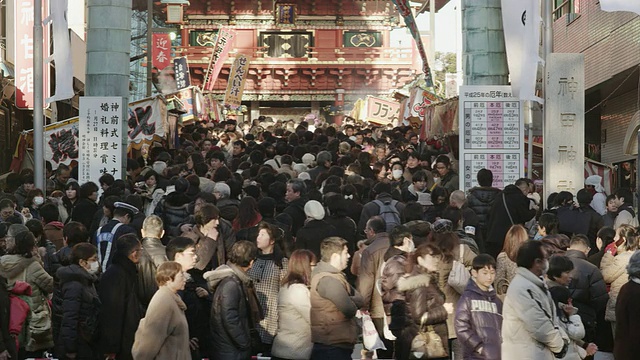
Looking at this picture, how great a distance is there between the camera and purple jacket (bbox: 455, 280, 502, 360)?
947 centimetres

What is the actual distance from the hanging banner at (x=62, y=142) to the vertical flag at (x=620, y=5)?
11.1 metres

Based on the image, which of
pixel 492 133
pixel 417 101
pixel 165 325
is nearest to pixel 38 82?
pixel 492 133

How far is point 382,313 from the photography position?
473 inches

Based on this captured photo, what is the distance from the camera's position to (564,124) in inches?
683

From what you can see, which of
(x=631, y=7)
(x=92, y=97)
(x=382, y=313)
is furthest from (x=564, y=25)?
(x=382, y=313)

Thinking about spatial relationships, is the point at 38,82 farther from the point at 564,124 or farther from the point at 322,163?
the point at 564,124

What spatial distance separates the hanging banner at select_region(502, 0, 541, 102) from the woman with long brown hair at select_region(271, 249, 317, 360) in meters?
7.71

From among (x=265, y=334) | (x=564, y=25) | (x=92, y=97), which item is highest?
(x=564, y=25)

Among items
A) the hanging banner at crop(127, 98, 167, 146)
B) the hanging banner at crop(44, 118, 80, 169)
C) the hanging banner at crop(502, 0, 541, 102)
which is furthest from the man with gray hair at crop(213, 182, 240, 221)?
the hanging banner at crop(127, 98, 167, 146)

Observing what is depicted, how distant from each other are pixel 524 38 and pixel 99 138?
6.88 m

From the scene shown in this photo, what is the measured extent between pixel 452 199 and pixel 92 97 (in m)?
7.62

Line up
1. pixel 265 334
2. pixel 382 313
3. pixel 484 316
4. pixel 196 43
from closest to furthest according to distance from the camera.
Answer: pixel 484 316, pixel 265 334, pixel 382 313, pixel 196 43

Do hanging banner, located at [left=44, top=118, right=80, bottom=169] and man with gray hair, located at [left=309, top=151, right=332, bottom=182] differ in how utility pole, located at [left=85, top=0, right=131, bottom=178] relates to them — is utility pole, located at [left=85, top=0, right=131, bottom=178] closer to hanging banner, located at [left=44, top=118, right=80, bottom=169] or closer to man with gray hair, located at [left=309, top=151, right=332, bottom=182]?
hanging banner, located at [left=44, top=118, right=80, bottom=169]

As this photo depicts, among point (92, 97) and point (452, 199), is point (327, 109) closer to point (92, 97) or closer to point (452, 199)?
point (92, 97)
